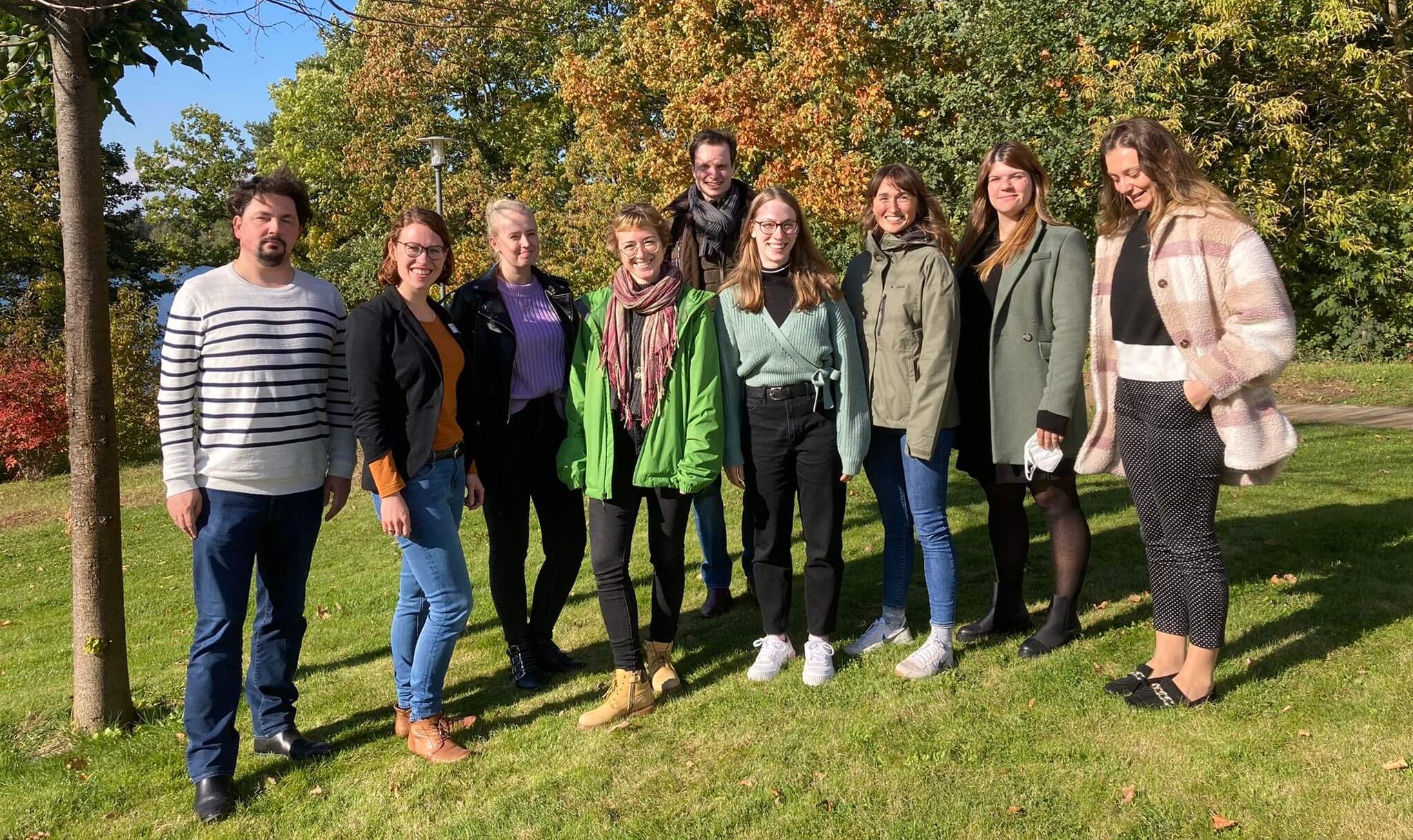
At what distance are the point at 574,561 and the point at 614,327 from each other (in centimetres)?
123

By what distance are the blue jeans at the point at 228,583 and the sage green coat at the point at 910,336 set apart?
7.72ft

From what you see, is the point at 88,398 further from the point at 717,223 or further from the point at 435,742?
the point at 717,223

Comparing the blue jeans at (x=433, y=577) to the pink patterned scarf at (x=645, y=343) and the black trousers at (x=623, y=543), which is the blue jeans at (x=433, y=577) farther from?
the pink patterned scarf at (x=645, y=343)

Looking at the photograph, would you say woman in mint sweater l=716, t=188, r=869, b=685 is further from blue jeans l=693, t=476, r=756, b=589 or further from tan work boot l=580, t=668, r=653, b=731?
blue jeans l=693, t=476, r=756, b=589

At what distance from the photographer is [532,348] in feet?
14.0

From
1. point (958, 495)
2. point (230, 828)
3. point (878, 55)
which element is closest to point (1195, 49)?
point (878, 55)

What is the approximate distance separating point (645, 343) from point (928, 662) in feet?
6.00

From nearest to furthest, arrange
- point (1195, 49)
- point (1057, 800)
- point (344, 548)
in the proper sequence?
point (1057, 800) < point (344, 548) < point (1195, 49)

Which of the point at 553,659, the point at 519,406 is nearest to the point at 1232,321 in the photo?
the point at 519,406

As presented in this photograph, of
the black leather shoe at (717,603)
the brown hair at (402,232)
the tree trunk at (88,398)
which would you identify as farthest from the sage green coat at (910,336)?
the tree trunk at (88,398)

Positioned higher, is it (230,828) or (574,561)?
(574,561)

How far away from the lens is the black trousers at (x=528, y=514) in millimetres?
4312

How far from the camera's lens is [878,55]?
19.0m

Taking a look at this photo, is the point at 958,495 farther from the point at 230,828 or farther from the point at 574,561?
the point at 230,828
